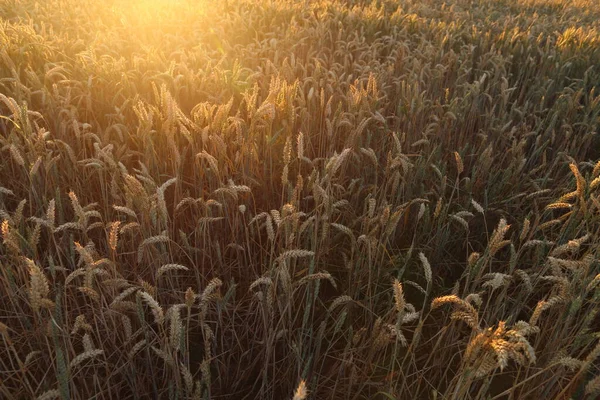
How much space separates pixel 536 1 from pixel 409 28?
6.07m

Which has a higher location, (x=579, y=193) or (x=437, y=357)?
(x=579, y=193)

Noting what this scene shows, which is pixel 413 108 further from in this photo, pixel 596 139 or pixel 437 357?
pixel 596 139

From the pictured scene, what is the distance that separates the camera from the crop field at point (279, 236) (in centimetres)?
114

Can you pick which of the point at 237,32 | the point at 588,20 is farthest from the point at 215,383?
the point at 588,20

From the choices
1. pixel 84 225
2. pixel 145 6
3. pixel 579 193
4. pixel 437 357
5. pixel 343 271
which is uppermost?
pixel 145 6

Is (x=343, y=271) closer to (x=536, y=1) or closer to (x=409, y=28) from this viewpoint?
(x=409, y=28)

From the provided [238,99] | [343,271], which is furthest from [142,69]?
[343,271]

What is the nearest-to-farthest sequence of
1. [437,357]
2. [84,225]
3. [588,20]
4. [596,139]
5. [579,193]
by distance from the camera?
1. [84,225]
2. [579,193]
3. [437,357]
4. [596,139]
5. [588,20]

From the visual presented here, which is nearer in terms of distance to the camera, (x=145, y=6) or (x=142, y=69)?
(x=142, y=69)

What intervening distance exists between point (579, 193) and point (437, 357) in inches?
27.6

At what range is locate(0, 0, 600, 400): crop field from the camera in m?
1.14

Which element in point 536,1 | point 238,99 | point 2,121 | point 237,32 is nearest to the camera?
point 2,121

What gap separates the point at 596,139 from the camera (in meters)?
2.96

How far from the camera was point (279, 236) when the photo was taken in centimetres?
175
